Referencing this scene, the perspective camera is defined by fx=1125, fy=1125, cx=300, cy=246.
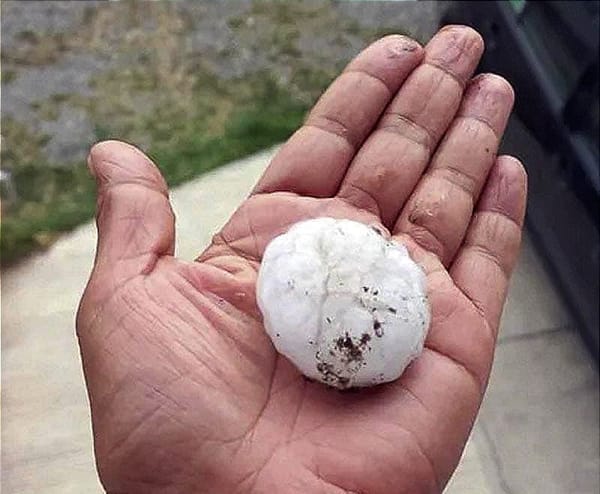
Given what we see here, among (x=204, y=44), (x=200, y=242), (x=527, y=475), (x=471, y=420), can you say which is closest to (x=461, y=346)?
(x=471, y=420)

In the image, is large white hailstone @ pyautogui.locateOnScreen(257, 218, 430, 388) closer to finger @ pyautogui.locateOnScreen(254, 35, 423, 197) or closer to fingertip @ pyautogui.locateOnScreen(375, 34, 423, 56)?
finger @ pyautogui.locateOnScreen(254, 35, 423, 197)

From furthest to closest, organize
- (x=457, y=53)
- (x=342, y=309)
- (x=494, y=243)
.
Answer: (x=457, y=53), (x=494, y=243), (x=342, y=309)

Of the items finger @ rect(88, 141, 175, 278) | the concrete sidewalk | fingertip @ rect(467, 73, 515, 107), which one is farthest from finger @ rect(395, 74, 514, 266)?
the concrete sidewalk

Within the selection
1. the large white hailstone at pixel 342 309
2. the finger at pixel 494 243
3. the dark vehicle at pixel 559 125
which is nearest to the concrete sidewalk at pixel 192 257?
the dark vehicle at pixel 559 125

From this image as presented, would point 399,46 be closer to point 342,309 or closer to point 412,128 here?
point 412,128

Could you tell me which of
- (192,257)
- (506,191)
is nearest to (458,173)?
(506,191)

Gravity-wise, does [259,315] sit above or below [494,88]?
below

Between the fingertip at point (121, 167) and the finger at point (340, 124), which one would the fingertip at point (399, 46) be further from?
the fingertip at point (121, 167)
